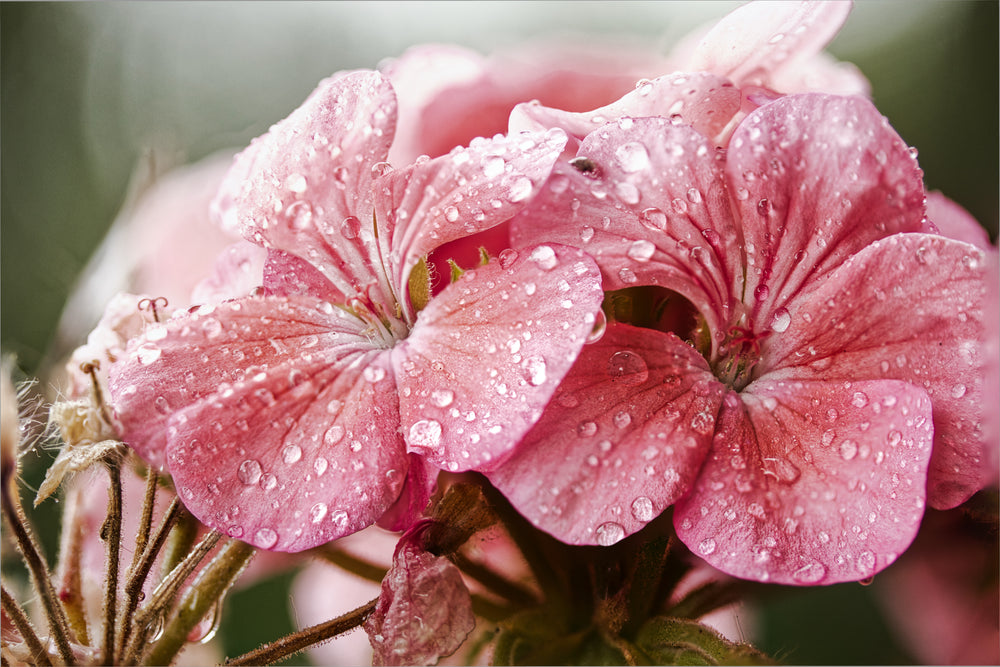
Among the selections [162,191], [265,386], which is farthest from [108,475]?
[162,191]

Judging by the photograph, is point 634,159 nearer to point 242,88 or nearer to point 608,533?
point 608,533

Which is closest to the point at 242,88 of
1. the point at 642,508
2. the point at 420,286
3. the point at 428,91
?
the point at 428,91

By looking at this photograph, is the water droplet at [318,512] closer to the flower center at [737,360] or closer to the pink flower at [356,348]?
the pink flower at [356,348]

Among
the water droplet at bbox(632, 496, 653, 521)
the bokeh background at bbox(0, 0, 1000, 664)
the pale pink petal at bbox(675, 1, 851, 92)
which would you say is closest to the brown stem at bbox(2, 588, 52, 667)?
the bokeh background at bbox(0, 0, 1000, 664)

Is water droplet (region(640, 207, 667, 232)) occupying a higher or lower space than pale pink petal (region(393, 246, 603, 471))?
higher

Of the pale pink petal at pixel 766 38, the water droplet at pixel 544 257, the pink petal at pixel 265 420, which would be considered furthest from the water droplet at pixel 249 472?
the pale pink petal at pixel 766 38

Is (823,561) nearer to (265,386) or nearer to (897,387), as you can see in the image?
(897,387)

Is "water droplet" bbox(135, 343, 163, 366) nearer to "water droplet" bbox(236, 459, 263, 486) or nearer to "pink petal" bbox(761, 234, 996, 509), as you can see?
"water droplet" bbox(236, 459, 263, 486)
